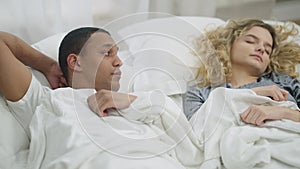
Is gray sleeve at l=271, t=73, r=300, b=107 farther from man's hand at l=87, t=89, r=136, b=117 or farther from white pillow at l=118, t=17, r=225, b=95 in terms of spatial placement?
man's hand at l=87, t=89, r=136, b=117

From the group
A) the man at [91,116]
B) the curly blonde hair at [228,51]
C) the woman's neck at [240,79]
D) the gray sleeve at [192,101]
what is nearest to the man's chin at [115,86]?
the man at [91,116]

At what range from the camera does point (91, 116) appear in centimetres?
120

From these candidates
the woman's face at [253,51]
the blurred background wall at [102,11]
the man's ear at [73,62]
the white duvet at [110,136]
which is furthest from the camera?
the blurred background wall at [102,11]

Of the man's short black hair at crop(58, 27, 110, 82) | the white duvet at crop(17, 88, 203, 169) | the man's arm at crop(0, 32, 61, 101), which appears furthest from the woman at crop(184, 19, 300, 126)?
the man's arm at crop(0, 32, 61, 101)

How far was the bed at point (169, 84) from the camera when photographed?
119cm

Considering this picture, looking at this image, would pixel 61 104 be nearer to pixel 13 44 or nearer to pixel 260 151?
pixel 13 44

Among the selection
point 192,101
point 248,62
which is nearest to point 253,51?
point 248,62

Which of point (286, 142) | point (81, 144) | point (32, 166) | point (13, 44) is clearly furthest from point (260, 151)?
point (13, 44)

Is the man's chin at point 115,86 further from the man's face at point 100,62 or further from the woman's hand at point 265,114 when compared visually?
the woman's hand at point 265,114

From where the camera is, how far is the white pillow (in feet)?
4.68

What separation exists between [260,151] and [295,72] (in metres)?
0.56

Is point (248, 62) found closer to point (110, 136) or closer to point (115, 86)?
point (115, 86)

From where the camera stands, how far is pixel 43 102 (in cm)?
125

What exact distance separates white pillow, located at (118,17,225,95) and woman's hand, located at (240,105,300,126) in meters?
0.25
